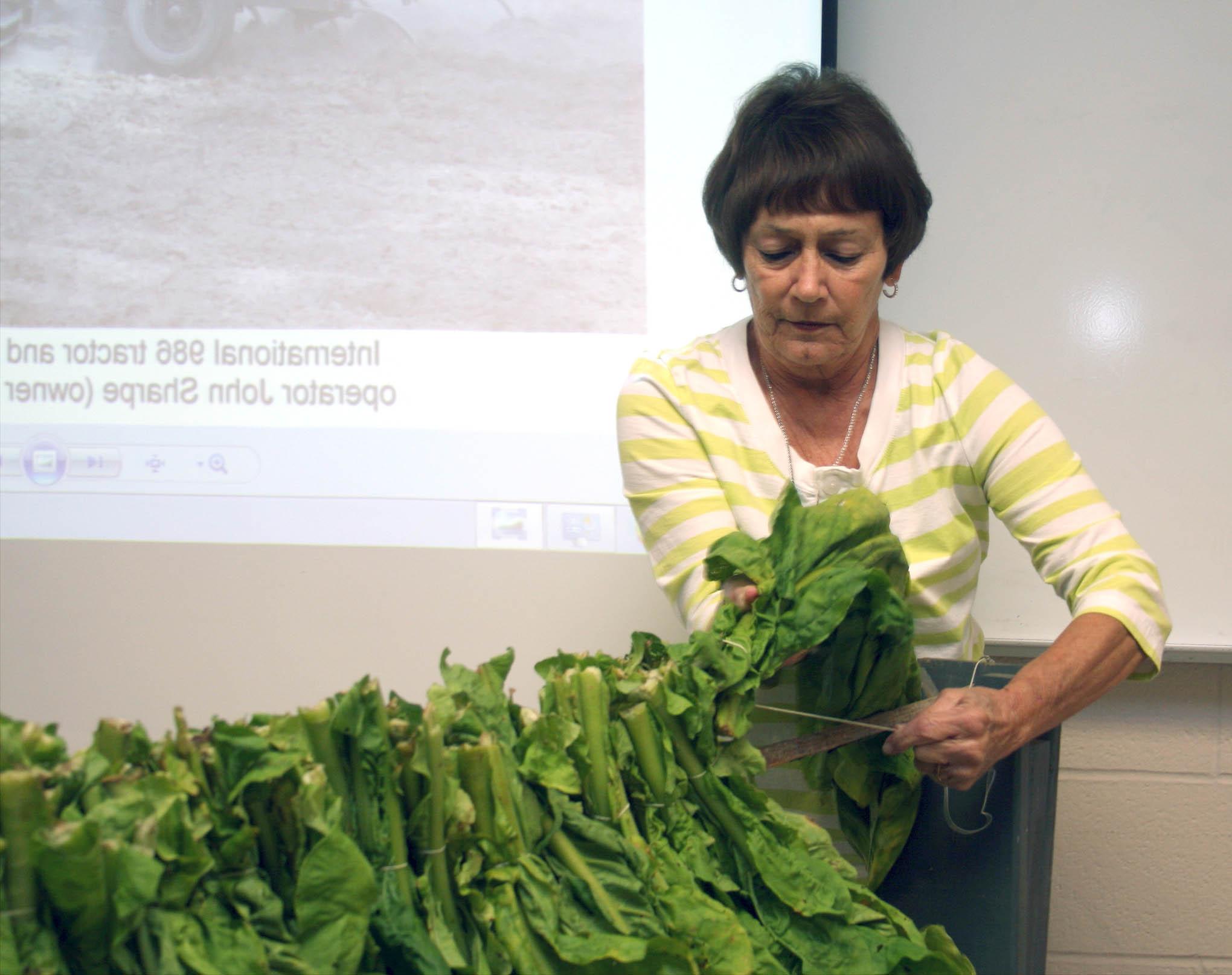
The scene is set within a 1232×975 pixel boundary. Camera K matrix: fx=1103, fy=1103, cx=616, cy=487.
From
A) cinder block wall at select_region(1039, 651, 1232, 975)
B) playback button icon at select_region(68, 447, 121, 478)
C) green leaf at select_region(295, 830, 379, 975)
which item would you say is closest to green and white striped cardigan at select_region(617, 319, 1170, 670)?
green leaf at select_region(295, 830, 379, 975)

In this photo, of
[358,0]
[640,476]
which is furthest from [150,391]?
[640,476]

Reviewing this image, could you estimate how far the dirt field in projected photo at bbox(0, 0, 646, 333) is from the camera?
77.0 inches

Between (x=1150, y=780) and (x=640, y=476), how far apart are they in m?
1.33

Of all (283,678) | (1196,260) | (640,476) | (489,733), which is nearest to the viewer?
(489,733)

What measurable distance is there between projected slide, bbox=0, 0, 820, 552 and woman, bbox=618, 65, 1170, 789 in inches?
22.8

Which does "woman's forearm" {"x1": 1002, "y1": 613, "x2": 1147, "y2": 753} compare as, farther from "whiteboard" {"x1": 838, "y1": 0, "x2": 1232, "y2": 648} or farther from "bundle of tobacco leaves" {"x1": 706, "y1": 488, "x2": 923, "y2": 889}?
"whiteboard" {"x1": 838, "y1": 0, "x2": 1232, "y2": 648}

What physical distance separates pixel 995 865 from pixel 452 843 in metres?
0.69

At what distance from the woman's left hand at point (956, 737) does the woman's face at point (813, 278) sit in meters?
0.46

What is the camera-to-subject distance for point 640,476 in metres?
1.31

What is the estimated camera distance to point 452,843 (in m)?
0.71

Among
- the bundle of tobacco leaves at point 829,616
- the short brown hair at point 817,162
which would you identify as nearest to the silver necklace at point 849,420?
the short brown hair at point 817,162

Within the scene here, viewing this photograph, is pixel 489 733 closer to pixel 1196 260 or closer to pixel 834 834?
pixel 834 834

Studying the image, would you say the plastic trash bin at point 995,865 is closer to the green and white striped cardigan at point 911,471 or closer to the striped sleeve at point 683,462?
the green and white striped cardigan at point 911,471

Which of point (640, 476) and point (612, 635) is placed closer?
point (640, 476)
